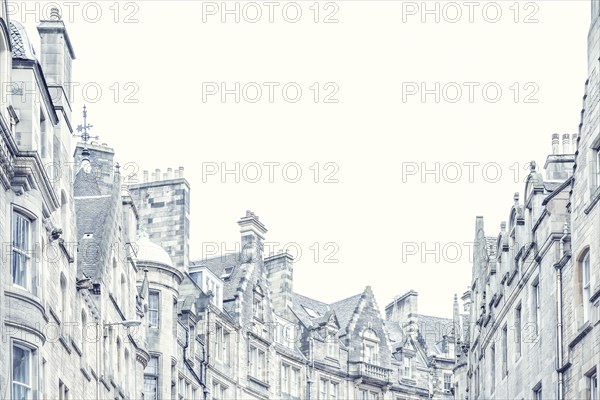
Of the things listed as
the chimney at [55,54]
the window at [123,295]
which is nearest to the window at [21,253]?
the chimney at [55,54]

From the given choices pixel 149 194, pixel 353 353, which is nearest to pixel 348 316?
pixel 353 353

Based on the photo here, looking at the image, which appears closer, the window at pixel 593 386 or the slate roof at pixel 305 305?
the window at pixel 593 386

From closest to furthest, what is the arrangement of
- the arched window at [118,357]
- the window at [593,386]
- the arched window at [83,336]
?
1. the window at [593,386]
2. the arched window at [83,336]
3. the arched window at [118,357]

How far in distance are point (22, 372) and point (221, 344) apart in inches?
1629

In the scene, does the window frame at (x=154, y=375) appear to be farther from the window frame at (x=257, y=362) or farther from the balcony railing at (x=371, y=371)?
the balcony railing at (x=371, y=371)

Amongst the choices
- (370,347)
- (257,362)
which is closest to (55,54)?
(257,362)

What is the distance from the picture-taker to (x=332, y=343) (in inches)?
4031

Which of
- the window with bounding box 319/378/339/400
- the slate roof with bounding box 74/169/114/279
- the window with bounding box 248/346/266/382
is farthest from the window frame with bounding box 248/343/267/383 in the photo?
the slate roof with bounding box 74/169/114/279

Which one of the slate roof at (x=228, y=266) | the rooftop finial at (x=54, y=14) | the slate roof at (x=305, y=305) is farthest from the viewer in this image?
the slate roof at (x=305, y=305)

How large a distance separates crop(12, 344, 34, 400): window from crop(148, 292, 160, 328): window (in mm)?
29607

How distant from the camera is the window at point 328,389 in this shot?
101 m

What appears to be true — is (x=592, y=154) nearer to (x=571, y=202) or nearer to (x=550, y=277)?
(x=571, y=202)

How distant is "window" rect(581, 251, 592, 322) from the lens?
47656 millimetres

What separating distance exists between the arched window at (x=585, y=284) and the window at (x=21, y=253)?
14622 millimetres
